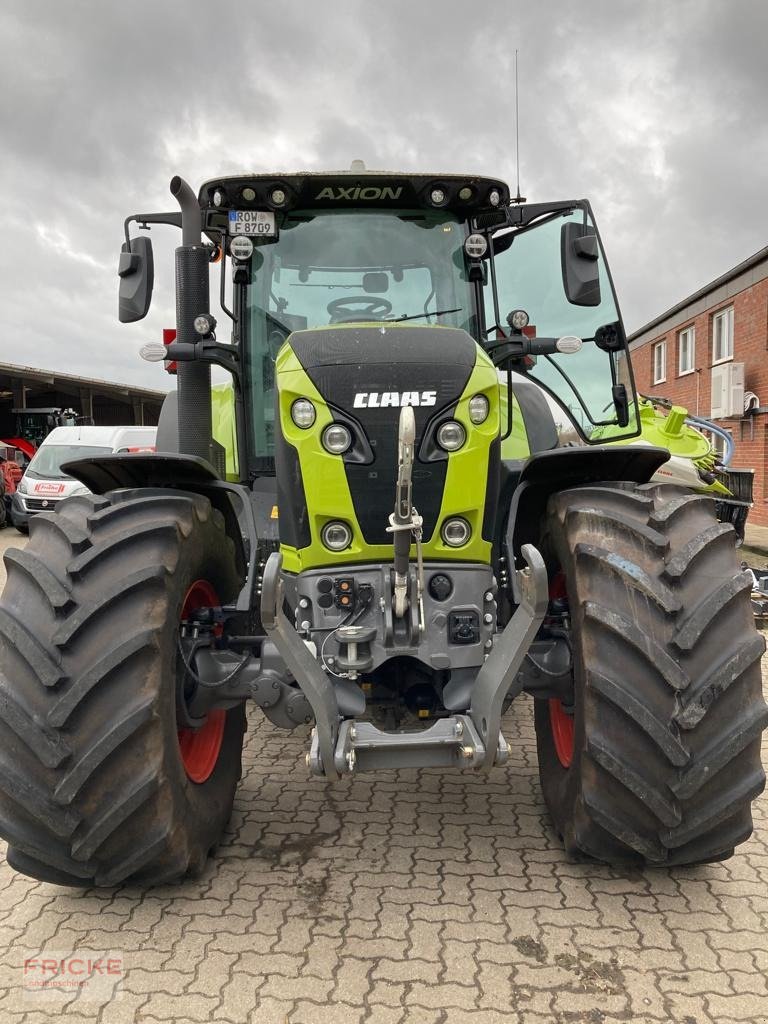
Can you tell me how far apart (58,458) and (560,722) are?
14.3 metres

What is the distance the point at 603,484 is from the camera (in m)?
3.28

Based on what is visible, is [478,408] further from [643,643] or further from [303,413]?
[643,643]

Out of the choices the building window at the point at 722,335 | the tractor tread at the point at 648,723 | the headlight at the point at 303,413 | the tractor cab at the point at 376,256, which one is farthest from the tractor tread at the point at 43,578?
the building window at the point at 722,335

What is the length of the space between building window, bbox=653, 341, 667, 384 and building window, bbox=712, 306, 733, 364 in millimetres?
4522

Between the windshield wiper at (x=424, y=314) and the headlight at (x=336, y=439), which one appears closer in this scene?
the headlight at (x=336, y=439)

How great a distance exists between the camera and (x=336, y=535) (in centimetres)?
289

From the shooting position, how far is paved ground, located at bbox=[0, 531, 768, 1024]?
236 centimetres

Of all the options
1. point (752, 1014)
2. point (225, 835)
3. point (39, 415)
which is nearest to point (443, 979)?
point (752, 1014)

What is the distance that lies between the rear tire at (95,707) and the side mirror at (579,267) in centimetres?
199

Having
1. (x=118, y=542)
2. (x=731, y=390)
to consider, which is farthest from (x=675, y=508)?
(x=731, y=390)

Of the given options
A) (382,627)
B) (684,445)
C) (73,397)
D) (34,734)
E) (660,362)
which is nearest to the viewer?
(34,734)

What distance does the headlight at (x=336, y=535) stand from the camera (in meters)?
2.88

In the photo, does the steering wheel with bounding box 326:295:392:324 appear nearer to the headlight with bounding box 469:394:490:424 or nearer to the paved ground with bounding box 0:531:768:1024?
the headlight with bounding box 469:394:490:424

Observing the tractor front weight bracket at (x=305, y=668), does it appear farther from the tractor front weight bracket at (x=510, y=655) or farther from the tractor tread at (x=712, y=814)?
the tractor tread at (x=712, y=814)
